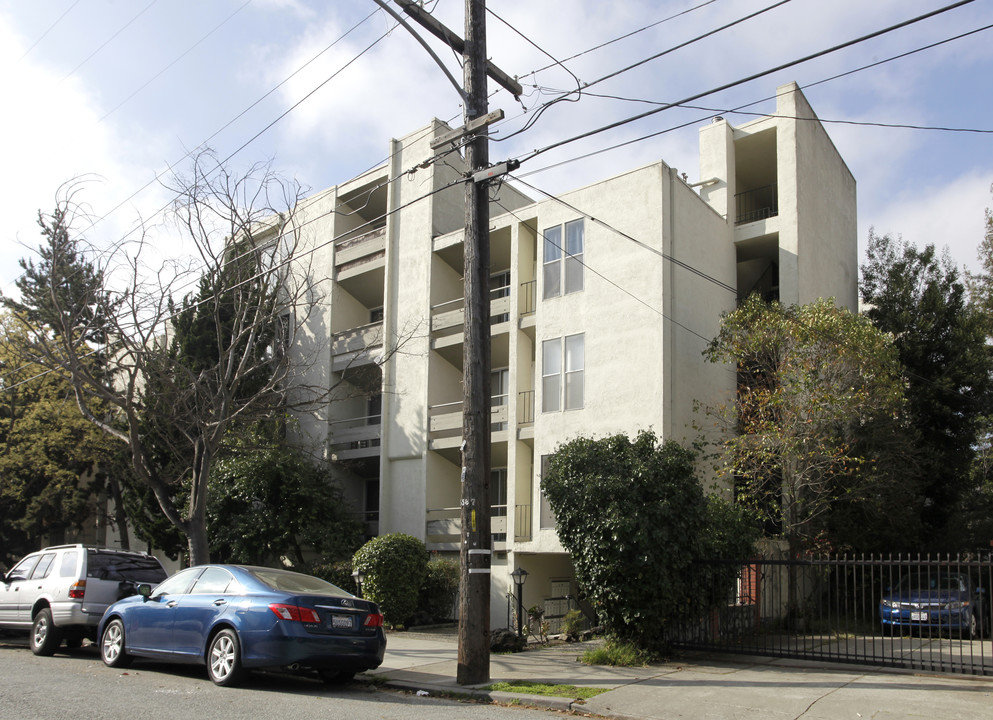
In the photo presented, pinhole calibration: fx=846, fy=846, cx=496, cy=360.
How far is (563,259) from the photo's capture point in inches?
814

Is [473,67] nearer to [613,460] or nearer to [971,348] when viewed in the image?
[613,460]

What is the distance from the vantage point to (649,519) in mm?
12273

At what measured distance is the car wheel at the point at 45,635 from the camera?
1322 cm

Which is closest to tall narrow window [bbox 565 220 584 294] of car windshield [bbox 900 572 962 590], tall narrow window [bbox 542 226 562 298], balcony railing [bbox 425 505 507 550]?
tall narrow window [bbox 542 226 562 298]

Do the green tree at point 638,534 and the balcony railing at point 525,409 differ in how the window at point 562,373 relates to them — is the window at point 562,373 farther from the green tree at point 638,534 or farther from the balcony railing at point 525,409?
the green tree at point 638,534

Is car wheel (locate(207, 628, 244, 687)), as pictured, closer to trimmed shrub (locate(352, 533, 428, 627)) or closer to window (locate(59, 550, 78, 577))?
window (locate(59, 550, 78, 577))

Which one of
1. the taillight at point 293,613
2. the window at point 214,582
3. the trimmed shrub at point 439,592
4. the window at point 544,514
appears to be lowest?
the trimmed shrub at point 439,592

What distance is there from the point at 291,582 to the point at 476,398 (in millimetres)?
3270

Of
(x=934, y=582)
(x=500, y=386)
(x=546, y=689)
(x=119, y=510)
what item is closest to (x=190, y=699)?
(x=546, y=689)

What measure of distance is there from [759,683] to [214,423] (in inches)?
424

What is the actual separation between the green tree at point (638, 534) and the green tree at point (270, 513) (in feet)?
33.7

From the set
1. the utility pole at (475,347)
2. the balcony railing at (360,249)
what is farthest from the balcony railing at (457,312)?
the utility pole at (475,347)

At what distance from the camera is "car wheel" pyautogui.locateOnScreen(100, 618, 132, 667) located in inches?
452

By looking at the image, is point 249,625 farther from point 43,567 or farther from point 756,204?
point 756,204
